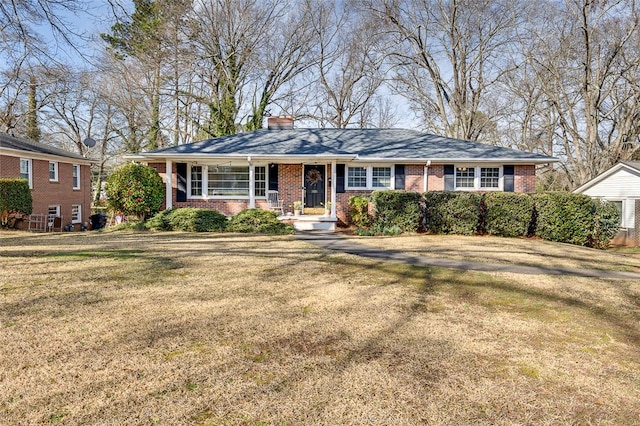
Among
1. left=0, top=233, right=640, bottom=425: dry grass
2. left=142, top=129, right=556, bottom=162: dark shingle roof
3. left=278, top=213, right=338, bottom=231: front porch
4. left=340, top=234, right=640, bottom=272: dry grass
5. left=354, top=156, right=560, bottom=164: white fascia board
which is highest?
left=142, top=129, right=556, bottom=162: dark shingle roof

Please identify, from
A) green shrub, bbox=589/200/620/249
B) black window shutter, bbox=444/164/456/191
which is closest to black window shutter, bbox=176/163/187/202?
black window shutter, bbox=444/164/456/191

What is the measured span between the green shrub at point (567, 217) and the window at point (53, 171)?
23.1 meters

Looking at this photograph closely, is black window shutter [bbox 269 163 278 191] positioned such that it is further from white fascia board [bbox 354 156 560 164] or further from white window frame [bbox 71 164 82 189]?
white window frame [bbox 71 164 82 189]

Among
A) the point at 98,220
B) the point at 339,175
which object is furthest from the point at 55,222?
the point at 339,175

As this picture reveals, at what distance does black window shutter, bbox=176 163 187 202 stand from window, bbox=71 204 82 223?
11904 mm

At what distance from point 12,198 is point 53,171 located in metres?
8.31

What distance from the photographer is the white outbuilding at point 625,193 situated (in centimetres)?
1426

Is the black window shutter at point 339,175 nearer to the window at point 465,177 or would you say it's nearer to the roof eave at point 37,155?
the window at point 465,177

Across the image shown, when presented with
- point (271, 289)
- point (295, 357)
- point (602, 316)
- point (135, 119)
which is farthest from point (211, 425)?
point (135, 119)

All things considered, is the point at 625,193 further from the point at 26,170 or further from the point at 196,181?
the point at 26,170

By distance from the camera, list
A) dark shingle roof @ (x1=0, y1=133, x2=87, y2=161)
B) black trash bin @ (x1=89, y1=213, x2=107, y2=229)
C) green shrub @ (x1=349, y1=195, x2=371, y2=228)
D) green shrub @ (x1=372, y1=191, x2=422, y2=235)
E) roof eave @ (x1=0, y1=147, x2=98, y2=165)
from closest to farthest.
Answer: green shrub @ (x1=372, y1=191, x2=422, y2=235) → green shrub @ (x1=349, y1=195, x2=371, y2=228) → roof eave @ (x1=0, y1=147, x2=98, y2=165) → dark shingle roof @ (x1=0, y1=133, x2=87, y2=161) → black trash bin @ (x1=89, y1=213, x2=107, y2=229)

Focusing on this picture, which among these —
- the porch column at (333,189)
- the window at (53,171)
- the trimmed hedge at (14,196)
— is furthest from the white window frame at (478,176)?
the window at (53,171)

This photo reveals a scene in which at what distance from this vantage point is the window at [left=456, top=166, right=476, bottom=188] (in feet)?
48.4

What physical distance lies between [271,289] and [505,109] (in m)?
27.2
